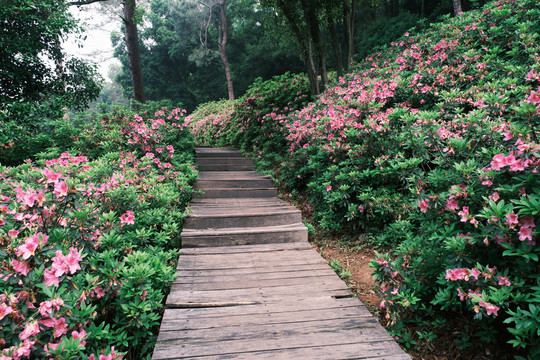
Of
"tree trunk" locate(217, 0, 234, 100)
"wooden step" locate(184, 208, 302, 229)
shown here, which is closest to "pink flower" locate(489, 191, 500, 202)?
"wooden step" locate(184, 208, 302, 229)

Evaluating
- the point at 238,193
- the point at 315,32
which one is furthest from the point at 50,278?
the point at 315,32

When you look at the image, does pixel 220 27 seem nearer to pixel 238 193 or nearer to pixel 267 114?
pixel 267 114

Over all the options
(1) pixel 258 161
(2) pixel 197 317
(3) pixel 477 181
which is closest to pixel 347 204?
(3) pixel 477 181

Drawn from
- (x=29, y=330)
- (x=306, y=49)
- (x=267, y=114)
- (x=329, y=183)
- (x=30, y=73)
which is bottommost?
(x=29, y=330)

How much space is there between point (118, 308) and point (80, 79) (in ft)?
20.9

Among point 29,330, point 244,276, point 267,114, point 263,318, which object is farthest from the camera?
point 267,114

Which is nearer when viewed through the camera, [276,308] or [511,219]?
[511,219]

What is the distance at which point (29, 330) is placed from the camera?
1255 millimetres

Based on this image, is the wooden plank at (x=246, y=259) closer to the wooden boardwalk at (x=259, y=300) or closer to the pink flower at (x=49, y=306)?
the wooden boardwalk at (x=259, y=300)

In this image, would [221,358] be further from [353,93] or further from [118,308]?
[353,93]

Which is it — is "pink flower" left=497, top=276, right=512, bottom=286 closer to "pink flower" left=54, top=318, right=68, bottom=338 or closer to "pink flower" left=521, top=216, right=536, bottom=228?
"pink flower" left=521, top=216, right=536, bottom=228

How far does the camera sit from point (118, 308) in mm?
1784

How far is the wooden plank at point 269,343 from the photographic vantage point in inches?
65.1

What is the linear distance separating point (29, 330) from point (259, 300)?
4.32 feet
